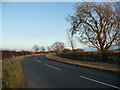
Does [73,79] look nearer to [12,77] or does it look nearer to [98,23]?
[12,77]

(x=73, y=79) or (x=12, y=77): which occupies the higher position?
(x=12, y=77)

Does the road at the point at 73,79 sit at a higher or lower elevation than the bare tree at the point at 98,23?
lower

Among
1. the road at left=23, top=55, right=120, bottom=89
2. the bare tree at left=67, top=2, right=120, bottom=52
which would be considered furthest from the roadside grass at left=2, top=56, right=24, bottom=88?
the bare tree at left=67, top=2, right=120, bottom=52

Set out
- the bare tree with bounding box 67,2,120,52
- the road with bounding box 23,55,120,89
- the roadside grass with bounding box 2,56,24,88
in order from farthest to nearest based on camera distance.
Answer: the bare tree with bounding box 67,2,120,52, the roadside grass with bounding box 2,56,24,88, the road with bounding box 23,55,120,89

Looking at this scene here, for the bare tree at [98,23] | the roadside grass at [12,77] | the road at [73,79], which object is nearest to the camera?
the road at [73,79]

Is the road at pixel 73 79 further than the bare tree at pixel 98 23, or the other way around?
the bare tree at pixel 98 23

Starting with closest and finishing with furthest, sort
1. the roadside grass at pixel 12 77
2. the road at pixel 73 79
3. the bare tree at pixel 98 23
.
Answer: the road at pixel 73 79
the roadside grass at pixel 12 77
the bare tree at pixel 98 23

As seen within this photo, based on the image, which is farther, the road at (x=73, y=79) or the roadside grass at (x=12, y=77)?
the roadside grass at (x=12, y=77)

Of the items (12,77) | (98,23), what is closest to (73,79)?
(12,77)

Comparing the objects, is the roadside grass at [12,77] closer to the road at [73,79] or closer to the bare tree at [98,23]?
the road at [73,79]

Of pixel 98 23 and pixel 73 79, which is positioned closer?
pixel 73 79

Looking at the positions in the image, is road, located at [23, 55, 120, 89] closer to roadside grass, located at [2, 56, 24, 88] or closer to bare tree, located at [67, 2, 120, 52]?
roadside grass, located at [2, 56, 24, 88]

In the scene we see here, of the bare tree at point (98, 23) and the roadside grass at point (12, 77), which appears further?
the bare tree at point (98, 23)

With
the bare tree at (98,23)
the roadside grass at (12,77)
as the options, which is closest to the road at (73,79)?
the roadside grass at (12,77)
